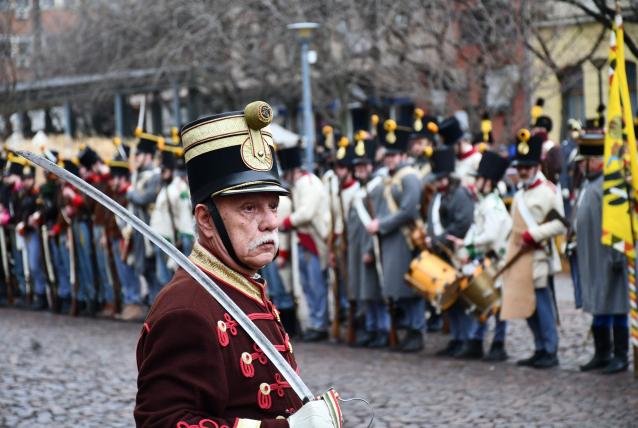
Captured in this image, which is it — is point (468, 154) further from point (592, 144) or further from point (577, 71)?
point (577, 71)

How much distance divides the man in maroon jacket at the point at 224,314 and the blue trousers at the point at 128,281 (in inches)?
531

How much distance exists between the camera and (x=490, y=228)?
40.2ft

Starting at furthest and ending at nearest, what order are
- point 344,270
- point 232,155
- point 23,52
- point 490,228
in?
1. point 23,52
2. point 344,270
3. point 490,228
4. point 232,155

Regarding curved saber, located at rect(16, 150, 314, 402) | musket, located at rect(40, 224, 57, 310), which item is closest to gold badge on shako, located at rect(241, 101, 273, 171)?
curved saber, located at rect(16, 150, 314, 402)

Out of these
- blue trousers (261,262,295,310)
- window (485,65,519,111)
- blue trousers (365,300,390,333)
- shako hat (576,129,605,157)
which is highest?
window (485,65,519,111)

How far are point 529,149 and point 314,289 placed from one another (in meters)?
3.51

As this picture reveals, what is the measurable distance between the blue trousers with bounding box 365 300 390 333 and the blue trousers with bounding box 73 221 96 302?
541 cm

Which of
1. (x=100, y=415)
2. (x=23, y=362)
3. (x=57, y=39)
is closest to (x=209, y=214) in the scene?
(x=100, y=415)

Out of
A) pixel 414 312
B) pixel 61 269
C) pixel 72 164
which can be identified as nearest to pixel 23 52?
pixel 61 269

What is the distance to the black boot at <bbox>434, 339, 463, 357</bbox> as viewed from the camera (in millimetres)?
12922

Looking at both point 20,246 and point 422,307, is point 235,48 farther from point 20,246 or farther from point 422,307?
point 422,307

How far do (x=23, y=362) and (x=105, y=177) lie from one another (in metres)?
4.88

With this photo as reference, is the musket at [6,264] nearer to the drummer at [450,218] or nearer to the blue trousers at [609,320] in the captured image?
the drummer at [450,218]

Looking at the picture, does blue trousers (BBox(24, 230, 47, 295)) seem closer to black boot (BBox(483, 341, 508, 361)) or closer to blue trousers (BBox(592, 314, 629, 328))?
black boot (BBox(483, 341, 508, 361))
